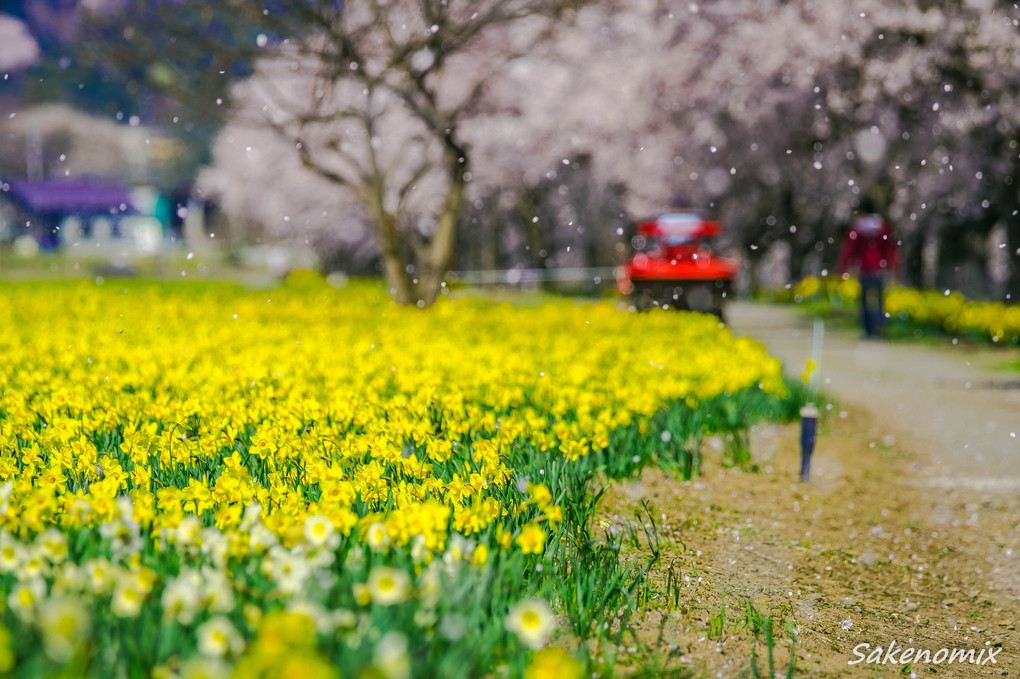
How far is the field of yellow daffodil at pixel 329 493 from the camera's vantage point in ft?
7.98

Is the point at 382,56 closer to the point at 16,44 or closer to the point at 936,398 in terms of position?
the point at 16,44

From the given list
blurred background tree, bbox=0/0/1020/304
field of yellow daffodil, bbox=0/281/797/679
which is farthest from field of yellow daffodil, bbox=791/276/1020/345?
field of yellow daffodil, bbox=0/281/797/679

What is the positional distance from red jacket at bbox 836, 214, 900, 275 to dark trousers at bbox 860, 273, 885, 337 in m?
0.39

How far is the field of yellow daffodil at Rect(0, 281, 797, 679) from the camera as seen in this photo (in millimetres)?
2432

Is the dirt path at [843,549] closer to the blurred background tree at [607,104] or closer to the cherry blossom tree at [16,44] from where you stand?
the blurred background tree at [607,104]

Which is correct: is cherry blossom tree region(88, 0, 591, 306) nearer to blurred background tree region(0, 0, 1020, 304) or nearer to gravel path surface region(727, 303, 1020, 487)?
blurred background tree region(0, 0, 1020, 304)

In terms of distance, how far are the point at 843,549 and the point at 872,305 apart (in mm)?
12272

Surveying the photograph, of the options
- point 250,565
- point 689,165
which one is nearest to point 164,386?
point 250,565

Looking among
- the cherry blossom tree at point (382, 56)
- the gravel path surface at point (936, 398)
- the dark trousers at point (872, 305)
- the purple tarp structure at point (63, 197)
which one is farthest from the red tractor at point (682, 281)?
the purple tarp structure at point (63, 197)

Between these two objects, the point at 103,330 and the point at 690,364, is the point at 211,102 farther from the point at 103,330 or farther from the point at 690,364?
the point at 690,364

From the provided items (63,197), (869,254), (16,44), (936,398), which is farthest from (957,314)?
(63,197)

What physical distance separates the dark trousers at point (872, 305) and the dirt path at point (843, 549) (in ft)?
23.5

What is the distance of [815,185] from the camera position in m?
29.5

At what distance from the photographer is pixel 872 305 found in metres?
16.7
